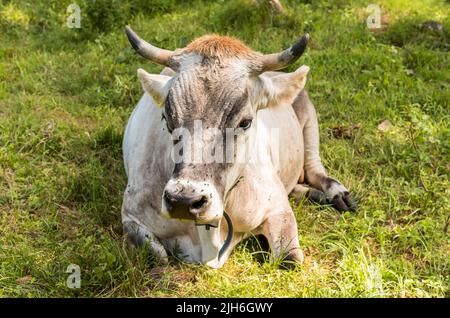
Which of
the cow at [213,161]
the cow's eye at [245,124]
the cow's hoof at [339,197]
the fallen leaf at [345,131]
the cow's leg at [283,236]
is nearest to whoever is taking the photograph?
the cow at [213,161]

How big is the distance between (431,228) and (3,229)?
313cm

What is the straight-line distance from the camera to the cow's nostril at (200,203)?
3.62m

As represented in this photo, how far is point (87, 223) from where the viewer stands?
16.5ft

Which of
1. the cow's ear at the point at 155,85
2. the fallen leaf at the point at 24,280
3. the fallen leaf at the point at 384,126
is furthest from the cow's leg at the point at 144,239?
the fallen leaf at the point at 384,126

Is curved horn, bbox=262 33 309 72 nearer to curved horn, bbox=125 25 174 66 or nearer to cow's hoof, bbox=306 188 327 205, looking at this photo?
curved horn, bbox=125 25 174 66

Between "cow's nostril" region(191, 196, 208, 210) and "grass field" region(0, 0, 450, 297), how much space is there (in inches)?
29.9

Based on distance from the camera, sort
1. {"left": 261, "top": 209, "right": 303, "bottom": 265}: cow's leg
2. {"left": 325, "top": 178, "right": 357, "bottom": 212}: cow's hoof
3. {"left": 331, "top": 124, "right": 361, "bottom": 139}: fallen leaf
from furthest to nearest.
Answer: {"left": 331, "top": 124, "right": 361, "bottom": 139}: fallen leaf
{"left": 325, "top": 178, "right": 357, "bottom": 212}: cow's hoof
{"left": 261, "top": 209, "right": 303, "bottom": 265}: cow's leg

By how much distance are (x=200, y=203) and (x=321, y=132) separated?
3077mm

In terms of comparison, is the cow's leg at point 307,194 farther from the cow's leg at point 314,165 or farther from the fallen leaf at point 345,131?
the fallen leaf at point 345,131

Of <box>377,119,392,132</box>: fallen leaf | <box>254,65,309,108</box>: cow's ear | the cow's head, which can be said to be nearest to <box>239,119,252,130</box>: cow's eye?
the cow's head

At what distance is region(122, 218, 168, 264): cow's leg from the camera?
4473mm

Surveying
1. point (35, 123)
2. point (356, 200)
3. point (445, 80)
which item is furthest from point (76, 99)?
point (445, 80)

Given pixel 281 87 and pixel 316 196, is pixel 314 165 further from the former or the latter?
pixel 281 87

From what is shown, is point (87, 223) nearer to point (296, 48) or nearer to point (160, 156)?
point (160, 156)
